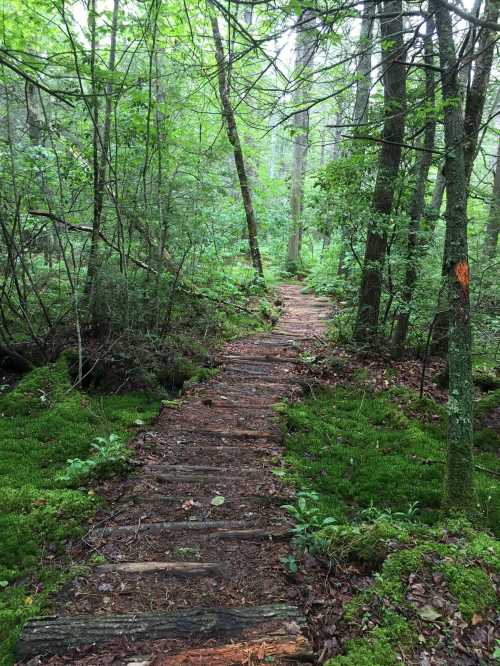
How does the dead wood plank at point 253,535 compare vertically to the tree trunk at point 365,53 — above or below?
below

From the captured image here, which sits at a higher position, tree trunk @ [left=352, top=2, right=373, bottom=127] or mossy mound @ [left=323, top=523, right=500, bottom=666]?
tree trunk @ [left=352, top=2, right=373, bottom=127]

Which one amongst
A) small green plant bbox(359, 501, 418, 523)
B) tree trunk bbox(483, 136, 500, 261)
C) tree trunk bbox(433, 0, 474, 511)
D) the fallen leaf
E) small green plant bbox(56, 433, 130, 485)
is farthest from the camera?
tree trunk bbox(483, 136, 500, 261)

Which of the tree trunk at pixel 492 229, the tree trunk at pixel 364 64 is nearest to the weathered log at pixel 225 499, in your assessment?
the tree trunk at pixel 364 64

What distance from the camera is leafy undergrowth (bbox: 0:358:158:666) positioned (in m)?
3.31

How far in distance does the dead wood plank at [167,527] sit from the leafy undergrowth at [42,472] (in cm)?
29

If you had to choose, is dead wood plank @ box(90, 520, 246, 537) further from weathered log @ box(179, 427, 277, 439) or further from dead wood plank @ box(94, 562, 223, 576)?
weathered log @ box(179, 427, 277, 439)

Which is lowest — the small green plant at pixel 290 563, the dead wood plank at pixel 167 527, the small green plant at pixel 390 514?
the small green plant at pixel 390 514

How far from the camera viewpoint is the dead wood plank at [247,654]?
8.02ft

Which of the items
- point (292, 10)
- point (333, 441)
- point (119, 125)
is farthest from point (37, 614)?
point (119, 125)

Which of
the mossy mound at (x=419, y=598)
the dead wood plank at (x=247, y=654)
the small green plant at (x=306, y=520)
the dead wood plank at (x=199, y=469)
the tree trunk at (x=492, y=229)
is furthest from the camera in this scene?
the tree trunk at (x=492, y=229)

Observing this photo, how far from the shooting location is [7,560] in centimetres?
355

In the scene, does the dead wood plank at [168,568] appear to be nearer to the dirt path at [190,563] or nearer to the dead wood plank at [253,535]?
the dirt path at [190,563]

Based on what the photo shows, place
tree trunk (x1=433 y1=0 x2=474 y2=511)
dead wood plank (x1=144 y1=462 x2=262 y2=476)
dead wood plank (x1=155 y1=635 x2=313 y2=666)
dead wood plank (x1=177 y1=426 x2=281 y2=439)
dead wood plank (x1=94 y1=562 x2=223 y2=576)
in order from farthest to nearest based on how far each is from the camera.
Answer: dead wood plank (x1=177 y1=426 x2=281 y2=439)
dead wood plank (x1=144 y1=462 x2=262 y2=476)
tree trunk (x1=433 y1=0 x2=474 y2=511)
dead wood plank (x1=94 y1=562 x2=223 y2=576)
dead wood plank (x1=155 y1=635 x2=313 y2=666)

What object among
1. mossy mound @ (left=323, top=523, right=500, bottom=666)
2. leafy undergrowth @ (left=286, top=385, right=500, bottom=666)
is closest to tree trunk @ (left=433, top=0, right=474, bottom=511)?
leafy undergrowth @ (left=286, top=385, right=500, bottom=666)
